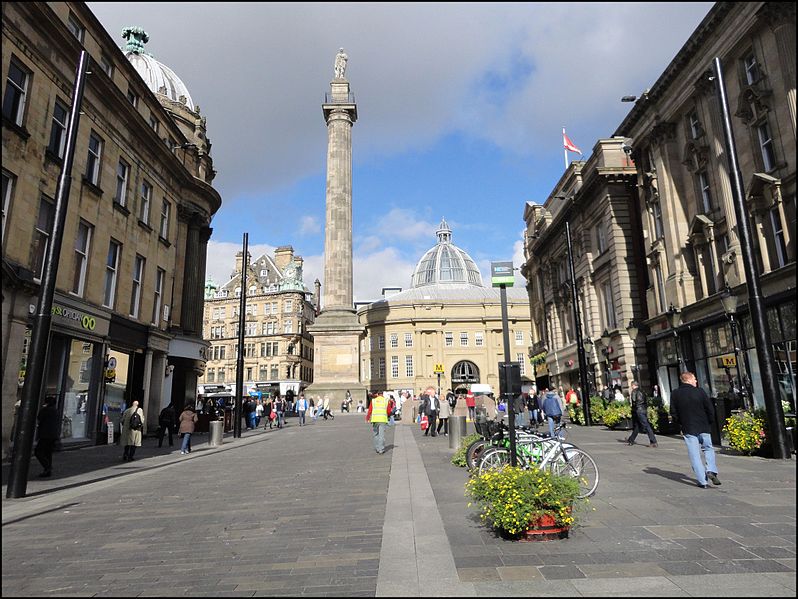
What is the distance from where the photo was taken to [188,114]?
30.8 m

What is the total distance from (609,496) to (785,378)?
44.8 feet

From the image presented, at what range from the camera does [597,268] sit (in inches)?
1305

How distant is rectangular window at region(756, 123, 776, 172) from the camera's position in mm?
18219

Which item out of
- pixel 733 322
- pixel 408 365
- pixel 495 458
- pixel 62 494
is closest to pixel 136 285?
pixel 62 494

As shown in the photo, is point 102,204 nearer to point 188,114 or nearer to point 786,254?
point 188,114

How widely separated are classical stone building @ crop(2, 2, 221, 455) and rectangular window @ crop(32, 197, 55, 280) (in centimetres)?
4

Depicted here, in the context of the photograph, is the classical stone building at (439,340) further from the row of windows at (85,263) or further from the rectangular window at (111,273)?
the rectangular window at (111,273)

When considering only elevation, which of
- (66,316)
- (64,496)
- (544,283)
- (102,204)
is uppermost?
(544,283)

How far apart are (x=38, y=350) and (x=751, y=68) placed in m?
24.3

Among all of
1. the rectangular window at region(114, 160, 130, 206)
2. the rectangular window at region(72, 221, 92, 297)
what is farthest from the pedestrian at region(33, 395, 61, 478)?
the rectangular window at region(114, 160, 130, 206)

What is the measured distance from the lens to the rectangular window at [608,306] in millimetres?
31984

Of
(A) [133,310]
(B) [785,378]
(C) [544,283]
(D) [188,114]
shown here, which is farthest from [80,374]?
(C) [544,283]

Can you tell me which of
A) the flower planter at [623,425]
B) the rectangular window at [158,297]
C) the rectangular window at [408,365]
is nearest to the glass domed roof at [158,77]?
the rectangular window at [158,297]

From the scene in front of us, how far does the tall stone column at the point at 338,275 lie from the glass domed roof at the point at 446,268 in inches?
2082
